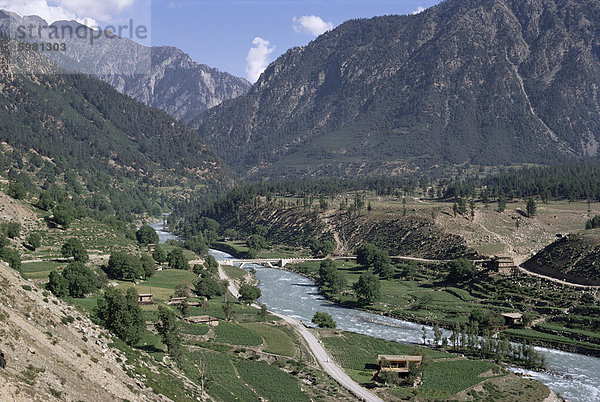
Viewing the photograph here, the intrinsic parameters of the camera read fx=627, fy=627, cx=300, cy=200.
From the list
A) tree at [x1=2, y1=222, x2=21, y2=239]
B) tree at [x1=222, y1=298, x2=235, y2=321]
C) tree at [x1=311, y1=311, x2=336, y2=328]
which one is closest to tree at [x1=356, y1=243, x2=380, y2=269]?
tree at [x1=311, y1=311, x2=336, y2=328]

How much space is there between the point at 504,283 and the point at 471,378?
198ft

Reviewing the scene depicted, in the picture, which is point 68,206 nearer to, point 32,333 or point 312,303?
point 312,303

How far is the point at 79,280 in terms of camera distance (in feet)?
340

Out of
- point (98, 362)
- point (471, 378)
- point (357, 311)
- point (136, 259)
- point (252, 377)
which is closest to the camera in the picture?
point (98, 362)

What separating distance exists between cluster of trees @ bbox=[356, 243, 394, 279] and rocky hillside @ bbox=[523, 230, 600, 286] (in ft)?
118

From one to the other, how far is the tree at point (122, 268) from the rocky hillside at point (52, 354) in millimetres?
67330

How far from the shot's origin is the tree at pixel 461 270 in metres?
155

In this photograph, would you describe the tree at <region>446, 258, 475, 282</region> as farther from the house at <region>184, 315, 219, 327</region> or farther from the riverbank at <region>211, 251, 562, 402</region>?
the house at <region>184, 315, 219, 327</region>

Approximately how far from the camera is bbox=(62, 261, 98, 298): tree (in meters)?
103

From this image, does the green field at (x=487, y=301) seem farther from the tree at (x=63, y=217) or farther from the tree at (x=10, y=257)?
the tree at (x=10, y=257)

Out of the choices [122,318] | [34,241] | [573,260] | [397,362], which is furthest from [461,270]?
[122,318]

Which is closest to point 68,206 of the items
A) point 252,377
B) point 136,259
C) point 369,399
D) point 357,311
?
point 136,259

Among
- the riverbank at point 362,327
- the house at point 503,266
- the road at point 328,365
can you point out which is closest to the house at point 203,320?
the road at point 328,365

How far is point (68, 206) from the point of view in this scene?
161 metres
